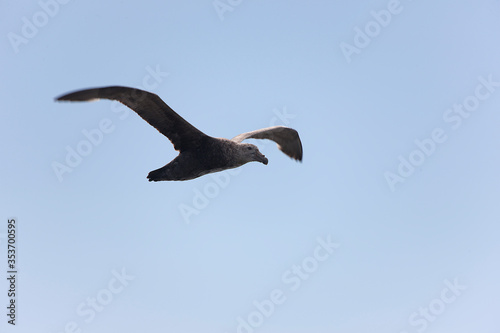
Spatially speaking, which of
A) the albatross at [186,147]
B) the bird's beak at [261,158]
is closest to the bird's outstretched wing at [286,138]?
the bird's beak at [261,158]

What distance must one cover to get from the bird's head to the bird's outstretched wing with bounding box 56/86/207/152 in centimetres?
93

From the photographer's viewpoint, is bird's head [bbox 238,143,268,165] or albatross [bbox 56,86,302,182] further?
bird's head [bbox 238,143,268,165]

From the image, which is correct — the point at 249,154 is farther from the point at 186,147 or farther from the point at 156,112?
the point at 156,112

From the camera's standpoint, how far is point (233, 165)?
1355cm

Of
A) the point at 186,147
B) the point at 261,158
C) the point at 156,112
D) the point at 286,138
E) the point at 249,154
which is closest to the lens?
the point at 156,112

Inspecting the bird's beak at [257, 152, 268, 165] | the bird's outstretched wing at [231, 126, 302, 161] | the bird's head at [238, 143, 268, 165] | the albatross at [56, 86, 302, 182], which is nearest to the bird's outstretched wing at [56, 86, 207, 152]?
the albatross at [56, 86, 302, 182]

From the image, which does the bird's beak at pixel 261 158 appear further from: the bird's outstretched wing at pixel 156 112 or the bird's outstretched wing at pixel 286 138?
the bird's outstretched wing at pixel 286 138

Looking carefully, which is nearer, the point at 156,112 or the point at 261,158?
the point at 156,112

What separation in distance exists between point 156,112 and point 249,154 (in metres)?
2.31

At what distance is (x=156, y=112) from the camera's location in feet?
42.8

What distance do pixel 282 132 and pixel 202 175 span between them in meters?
4.25

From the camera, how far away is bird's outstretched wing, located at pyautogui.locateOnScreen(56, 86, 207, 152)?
11.9 m

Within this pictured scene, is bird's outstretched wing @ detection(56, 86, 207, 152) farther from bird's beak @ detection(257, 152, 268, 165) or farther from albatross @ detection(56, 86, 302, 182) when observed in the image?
bird's beak @ detection(257, 152, 268, 165)

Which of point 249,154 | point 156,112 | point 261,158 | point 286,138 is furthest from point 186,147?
point 286,138
